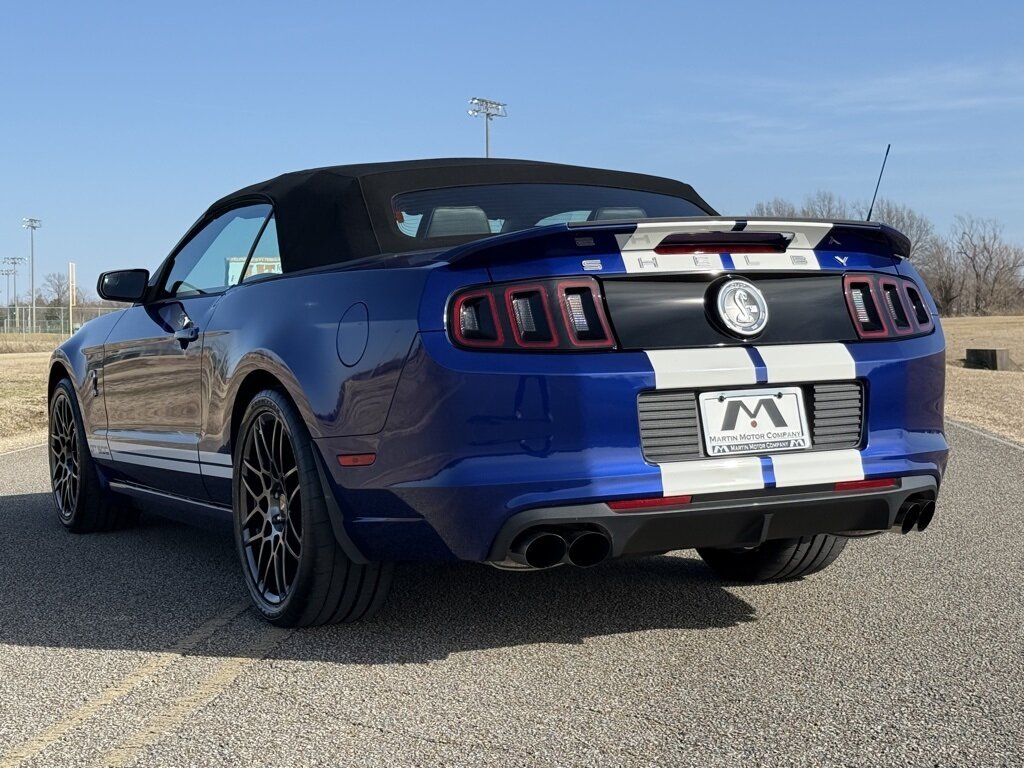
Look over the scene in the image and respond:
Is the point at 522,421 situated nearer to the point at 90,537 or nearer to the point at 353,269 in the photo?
the point at 353,269

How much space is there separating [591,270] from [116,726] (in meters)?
1.73

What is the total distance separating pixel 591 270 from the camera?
3.70 metres

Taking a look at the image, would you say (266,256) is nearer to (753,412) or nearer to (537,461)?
(537,461)

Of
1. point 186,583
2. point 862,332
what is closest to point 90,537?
point 186,583

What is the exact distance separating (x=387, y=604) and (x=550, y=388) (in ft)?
4.74

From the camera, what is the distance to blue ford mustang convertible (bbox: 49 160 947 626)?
11.9ft

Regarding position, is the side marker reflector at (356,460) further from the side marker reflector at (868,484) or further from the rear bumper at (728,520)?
the side marker reflector at (868,484)

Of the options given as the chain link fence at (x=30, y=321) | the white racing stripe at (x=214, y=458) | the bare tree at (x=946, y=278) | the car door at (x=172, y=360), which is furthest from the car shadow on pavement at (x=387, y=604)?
the bare tree at (x=946, y=278)

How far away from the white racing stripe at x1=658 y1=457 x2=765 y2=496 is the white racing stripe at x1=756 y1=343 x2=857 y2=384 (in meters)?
0.26

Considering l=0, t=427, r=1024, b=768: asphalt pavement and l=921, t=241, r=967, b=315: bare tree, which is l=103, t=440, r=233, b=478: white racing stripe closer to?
l=0, t=427, r=1024, b=768: asphalt pavement

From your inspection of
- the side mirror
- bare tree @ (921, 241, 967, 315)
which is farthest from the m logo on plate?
bare tree @ (921, 241, 967, 315)

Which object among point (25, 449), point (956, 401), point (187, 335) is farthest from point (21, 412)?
point (956, 401)

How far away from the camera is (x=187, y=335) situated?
5.14 m

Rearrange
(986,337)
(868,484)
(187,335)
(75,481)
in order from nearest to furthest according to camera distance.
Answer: (868,484)
(187,335)
(75,481)
(986,337)
